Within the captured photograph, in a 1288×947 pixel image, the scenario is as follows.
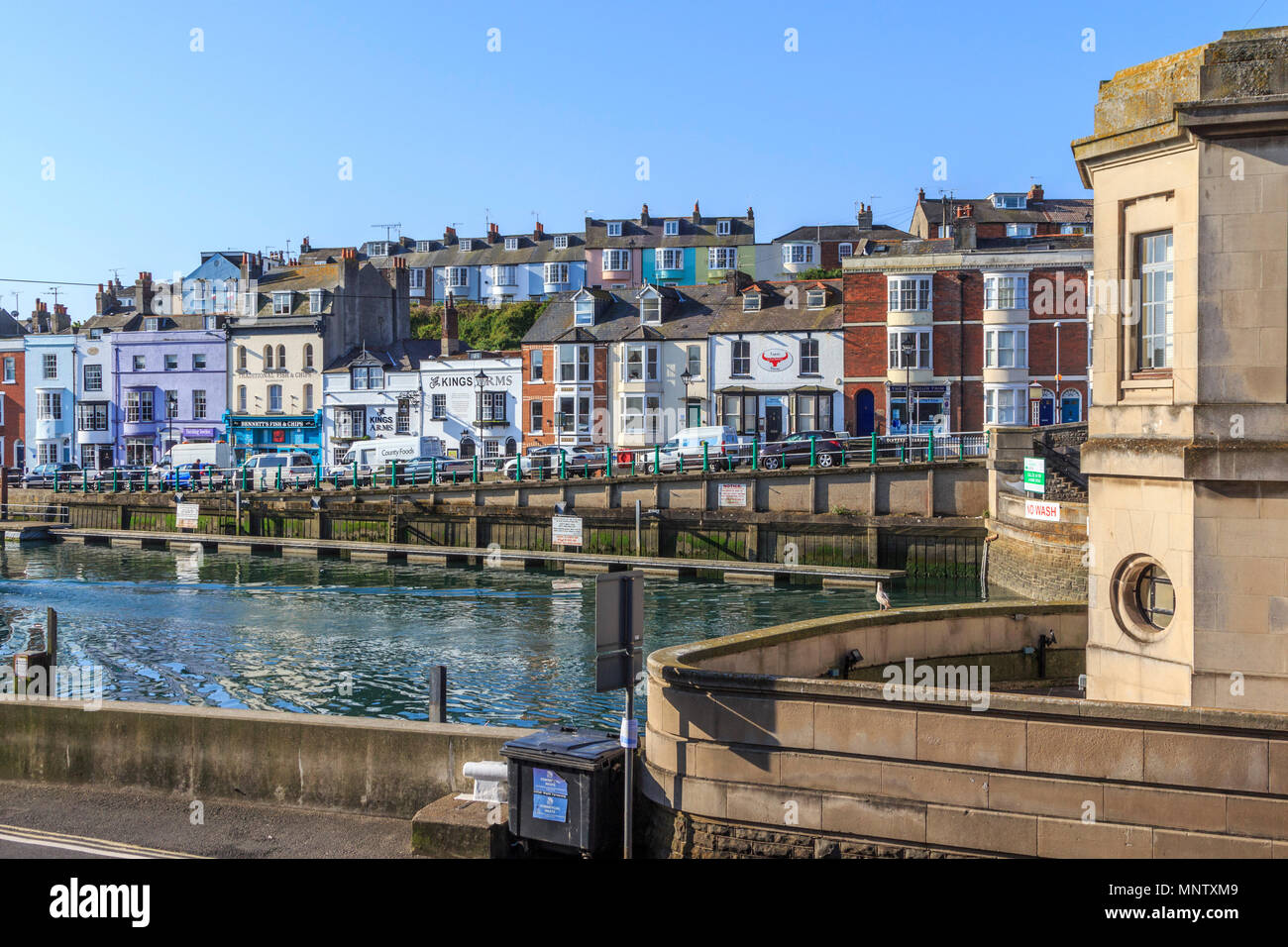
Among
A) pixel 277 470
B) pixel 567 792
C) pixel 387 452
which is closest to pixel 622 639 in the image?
pixel 567 792

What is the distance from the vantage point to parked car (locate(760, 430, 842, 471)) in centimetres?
4859

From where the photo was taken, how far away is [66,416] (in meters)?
81.8

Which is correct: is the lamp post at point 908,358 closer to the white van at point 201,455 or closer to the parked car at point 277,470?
the parked car at point 277,470

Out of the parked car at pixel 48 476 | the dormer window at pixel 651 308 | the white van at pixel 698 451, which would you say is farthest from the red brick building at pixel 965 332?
the parked car at pixel 48 476

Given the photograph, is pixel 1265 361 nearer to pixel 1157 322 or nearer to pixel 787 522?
pixel 1157 322

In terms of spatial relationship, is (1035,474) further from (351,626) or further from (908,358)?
(908,358)

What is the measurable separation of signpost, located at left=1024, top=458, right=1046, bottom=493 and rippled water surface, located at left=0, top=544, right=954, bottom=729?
18.0 ft

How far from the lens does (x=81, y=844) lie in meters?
A: 11.7

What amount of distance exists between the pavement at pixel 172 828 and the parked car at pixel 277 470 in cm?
4640

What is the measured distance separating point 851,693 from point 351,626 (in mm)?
26655

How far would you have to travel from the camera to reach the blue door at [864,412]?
60875mm

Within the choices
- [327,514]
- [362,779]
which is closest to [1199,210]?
[362,779]

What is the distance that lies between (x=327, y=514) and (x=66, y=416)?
119 feet

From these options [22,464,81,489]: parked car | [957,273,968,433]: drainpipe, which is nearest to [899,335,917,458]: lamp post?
[957,273,968,433]: drainpipe
